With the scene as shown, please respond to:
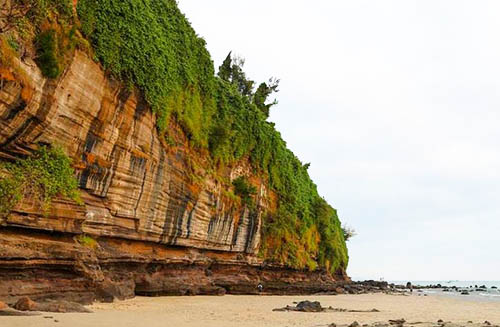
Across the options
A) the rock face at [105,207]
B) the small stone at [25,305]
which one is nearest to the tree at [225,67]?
the rock face at [105,207]

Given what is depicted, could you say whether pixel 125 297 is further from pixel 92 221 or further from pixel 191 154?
pixel 191 154

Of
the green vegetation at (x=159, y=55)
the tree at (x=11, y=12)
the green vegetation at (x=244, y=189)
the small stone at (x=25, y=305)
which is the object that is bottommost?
the small stone at (x=25, y=305)

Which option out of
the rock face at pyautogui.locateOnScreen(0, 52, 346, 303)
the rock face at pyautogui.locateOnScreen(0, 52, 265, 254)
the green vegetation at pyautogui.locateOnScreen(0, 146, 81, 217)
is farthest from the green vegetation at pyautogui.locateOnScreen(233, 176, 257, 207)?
the green vegetation at pyautogui.locateOnScreen(0, 146, 81, 217)

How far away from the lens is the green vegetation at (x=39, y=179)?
1077 cm

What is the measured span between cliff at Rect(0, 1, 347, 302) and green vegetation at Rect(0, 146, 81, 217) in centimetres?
9

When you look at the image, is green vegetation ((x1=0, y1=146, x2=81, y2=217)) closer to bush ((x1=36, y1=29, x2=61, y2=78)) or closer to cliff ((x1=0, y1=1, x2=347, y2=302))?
cliff ((x1=0, y1=1, x2=347, y2=302))

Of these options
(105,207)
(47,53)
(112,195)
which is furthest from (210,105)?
(47,53)

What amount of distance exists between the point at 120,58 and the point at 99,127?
2.59 metres

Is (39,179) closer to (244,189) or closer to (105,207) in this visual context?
(105,207)

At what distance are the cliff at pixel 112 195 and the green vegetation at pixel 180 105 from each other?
0.51 ft

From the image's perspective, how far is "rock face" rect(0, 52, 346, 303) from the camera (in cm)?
1113

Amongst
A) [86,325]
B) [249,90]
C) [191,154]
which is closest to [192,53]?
[191,154]

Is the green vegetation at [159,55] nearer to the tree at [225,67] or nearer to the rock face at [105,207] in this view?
the rock face at [105,207]

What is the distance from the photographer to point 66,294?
484 inches
